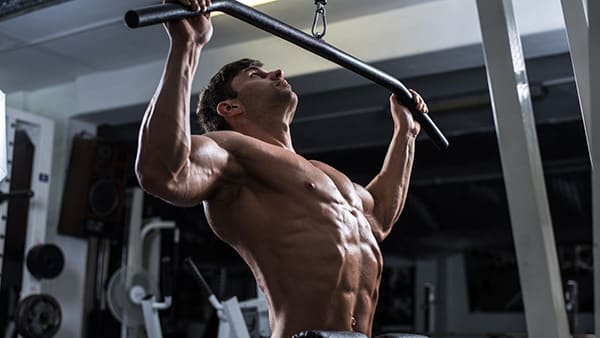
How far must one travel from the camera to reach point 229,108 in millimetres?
1988

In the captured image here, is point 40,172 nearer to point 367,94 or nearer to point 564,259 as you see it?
point 367,94

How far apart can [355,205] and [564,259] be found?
8444mm

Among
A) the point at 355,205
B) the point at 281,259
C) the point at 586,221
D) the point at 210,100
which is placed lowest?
the point at 281,259

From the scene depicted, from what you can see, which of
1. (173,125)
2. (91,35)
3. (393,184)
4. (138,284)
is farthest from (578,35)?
(138,284)

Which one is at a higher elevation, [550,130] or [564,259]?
[550,130]

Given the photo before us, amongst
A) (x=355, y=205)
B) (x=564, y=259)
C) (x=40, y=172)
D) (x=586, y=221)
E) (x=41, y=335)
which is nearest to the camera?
(x=355, y=205)

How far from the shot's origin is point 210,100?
6.71 ft

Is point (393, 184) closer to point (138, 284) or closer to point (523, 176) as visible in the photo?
point (523, 176)

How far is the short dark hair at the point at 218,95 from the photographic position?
202 centimetres

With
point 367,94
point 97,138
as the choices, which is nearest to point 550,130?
point 367,94

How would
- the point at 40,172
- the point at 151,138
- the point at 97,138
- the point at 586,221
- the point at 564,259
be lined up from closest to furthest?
the point at 151,138 < the point at 40,172 < the point at 97,138 < the point at 586,221 < the point at 564,259

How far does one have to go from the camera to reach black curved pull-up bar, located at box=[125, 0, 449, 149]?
1360mm

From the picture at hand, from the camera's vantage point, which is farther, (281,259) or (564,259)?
(564,259)

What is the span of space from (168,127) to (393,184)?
0.91m
